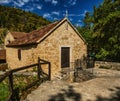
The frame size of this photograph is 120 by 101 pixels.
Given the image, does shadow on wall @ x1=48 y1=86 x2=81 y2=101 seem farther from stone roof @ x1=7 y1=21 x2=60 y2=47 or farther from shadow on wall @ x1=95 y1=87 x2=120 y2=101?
stone roof @ x1=7 y1=21 x2=60 y2=47

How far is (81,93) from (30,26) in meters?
54.2

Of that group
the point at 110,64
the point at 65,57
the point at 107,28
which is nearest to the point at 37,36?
the point at 65,57

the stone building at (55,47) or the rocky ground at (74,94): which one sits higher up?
the stone building at (55,47)

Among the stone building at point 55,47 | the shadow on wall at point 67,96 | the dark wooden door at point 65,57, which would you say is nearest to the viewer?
the shadow on wall at point 67,96

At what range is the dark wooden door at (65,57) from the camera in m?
18.0

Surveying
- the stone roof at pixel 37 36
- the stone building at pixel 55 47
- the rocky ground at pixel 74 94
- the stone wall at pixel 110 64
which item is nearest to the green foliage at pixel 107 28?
the stone wall at pixel 110 64

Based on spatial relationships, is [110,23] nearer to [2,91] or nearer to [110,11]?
[110,11]

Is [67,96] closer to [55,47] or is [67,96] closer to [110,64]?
[55,47]

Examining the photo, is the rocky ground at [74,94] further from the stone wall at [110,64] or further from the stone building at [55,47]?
the stone wall at [110,64]

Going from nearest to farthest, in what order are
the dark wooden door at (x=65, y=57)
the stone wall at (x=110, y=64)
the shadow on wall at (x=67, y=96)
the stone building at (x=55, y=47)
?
the shadow on wall at (x=67, y=96) → the stone building at (x=55, y=47) → the stone wall at (x=110, y=64) → the dark wooden door at (x=65, y=57)

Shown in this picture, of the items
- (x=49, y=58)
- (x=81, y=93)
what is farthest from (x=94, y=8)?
(x=81, y=93)

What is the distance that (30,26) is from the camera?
59.5m

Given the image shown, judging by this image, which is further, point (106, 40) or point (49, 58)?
point (106, 40)

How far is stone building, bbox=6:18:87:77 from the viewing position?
16359mm
